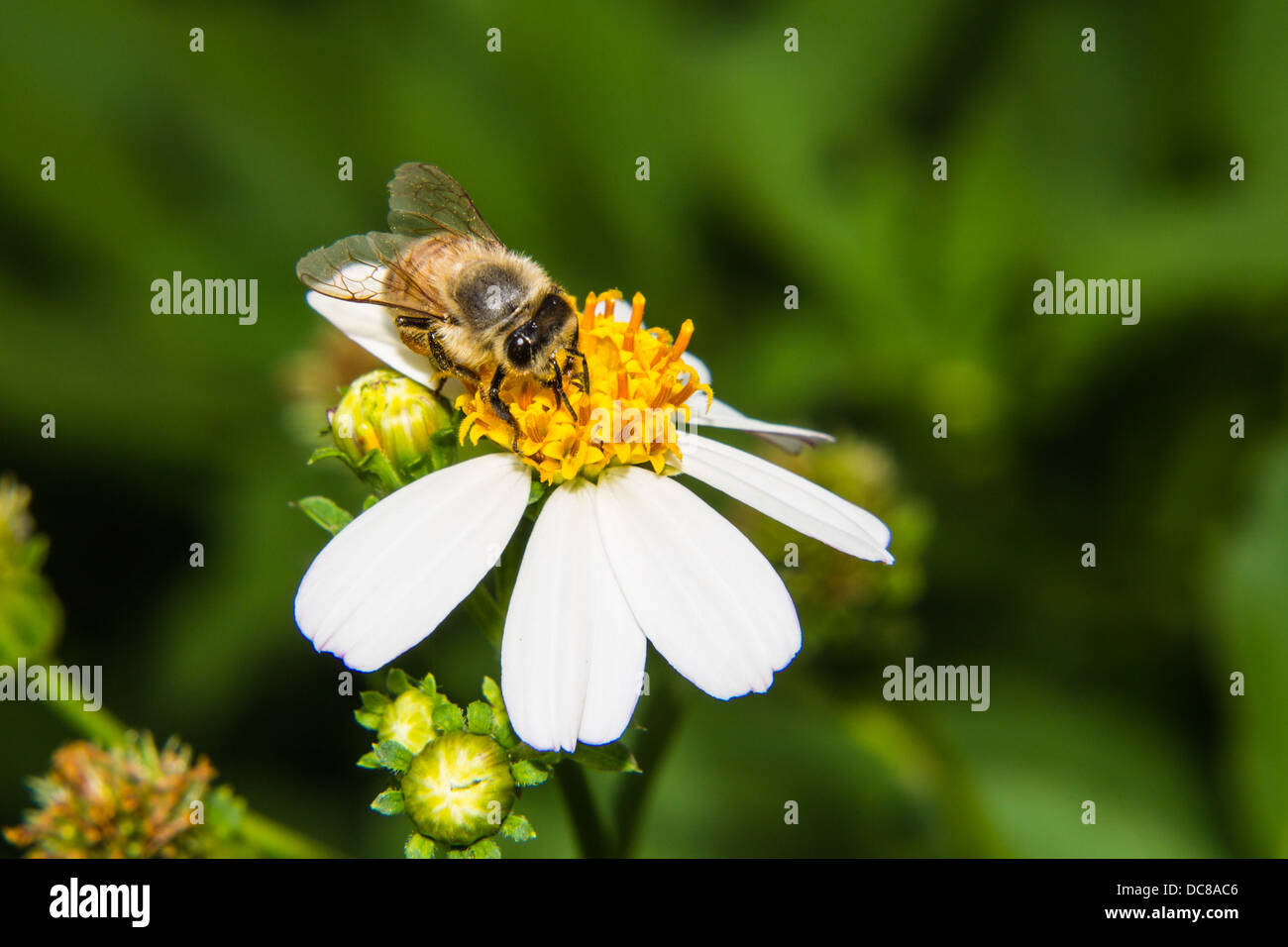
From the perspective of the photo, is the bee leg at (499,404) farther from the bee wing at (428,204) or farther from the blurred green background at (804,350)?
the blurred green background at (804,350)

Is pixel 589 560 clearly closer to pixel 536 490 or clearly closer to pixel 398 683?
pixel 536 490

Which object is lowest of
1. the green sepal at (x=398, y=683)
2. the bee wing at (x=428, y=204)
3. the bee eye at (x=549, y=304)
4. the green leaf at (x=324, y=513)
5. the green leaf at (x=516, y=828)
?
the green leaf at (x=516, y=828)

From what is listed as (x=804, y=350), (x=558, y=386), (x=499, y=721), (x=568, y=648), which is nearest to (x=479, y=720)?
(x=499, y=721)

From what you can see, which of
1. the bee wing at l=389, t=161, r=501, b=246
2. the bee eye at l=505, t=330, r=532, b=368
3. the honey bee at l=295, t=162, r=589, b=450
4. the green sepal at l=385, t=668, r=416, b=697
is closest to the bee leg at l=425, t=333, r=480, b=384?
the honey bee at l=295, t=162, r=589, b=450

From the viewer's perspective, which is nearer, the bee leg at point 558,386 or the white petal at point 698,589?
the white petal at point 698,589

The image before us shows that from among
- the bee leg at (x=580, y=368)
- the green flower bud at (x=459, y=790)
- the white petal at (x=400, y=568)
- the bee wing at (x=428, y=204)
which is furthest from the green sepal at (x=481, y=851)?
the bee wing at (x=428, y=204)

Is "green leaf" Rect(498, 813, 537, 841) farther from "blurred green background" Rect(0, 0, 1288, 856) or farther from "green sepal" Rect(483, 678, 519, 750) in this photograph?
"blurred green background" Rect(0, 0, 1288, 856)

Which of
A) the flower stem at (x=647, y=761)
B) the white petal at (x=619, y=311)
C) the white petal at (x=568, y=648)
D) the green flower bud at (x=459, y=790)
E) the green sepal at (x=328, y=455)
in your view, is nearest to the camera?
the white petal at (x=568, y=648)
